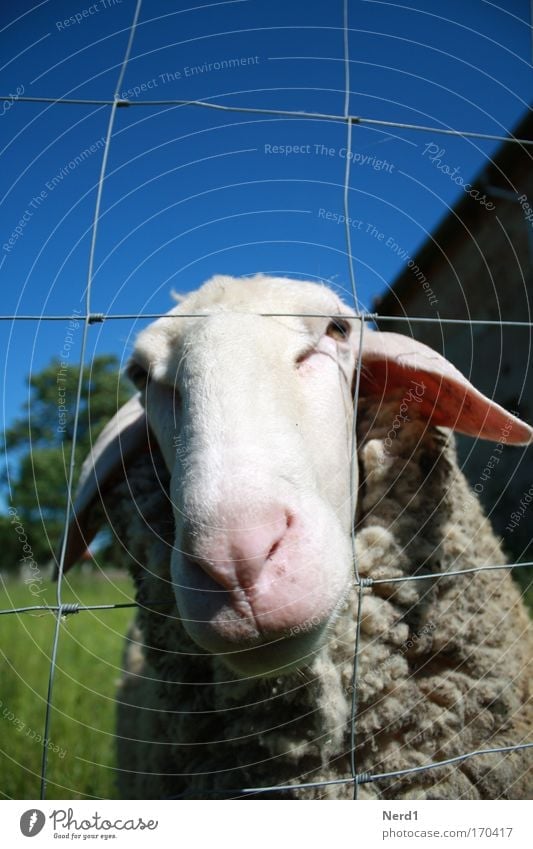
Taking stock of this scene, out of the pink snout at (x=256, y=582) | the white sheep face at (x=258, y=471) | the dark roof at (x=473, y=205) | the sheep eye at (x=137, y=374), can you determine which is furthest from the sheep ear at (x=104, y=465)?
the dark roof at (x=473, y=205)

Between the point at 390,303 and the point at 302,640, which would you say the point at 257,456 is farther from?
the point at 390,303

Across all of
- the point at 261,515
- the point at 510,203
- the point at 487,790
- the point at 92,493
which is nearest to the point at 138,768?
the point at 92,493

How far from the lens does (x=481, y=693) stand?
1.95 meters

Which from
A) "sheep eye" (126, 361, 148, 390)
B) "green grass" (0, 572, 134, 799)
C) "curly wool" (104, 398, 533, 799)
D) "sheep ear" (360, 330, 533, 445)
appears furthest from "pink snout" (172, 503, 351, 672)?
"sheep eye" (126, 361, 148, 390)

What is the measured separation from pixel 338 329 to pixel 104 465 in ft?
3.19

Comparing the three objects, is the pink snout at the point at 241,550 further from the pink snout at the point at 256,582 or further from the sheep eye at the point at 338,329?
the sheep eye at the point at 338,329

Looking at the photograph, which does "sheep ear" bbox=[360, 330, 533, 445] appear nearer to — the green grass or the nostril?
the nostril

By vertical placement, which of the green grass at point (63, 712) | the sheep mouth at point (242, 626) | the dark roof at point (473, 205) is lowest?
the sheep mouth at point (242, 626)

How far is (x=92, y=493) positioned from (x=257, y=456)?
110 centimetres

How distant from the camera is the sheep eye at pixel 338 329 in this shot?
2072 mm

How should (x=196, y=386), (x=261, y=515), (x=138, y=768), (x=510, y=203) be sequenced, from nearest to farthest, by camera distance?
1. (x=261, y=515)
2. (x=196, y=386)
3. (x=138, y=768)
4. (x=510, y=203)

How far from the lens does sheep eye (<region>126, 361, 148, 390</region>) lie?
2.27m

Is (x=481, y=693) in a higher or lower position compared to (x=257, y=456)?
lower
